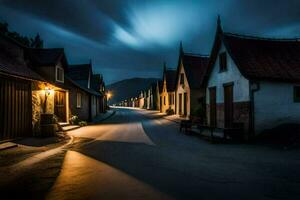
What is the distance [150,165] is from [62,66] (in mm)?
17633

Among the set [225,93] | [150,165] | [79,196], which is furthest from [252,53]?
[79,196]

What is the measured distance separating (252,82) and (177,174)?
9.65 m

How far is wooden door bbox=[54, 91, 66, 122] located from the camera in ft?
71.3

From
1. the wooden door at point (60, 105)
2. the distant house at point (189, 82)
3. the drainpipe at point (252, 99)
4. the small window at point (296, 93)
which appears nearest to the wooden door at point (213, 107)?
the drainpipe at point (252, 99)

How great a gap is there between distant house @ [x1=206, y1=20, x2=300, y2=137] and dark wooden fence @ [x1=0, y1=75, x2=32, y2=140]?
38.5 feet

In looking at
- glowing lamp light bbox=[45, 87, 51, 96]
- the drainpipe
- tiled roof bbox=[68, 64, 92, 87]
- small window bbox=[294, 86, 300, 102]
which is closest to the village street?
the drainpipe

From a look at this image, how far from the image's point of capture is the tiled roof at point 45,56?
2022 centimetres

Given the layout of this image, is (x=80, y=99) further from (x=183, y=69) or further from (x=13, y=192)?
(x=13, y=192)

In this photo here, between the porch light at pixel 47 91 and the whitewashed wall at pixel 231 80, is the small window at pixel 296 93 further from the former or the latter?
the porch light at pixel 47 91

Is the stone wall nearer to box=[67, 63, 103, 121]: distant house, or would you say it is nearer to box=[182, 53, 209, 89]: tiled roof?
box=[182, 53, 209, 89]: tiled roof

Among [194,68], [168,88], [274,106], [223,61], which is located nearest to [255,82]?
[274,106]

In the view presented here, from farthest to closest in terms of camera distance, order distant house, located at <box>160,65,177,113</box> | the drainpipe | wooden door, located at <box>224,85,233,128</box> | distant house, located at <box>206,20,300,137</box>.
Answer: distant house, located at <box>160,65,177,113</box>, wooden door, located at <box>224,85,233,128</box>, distant house, located at <box>206,20,300,137</box>, the drainpipe

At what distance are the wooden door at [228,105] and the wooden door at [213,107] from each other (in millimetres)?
1692

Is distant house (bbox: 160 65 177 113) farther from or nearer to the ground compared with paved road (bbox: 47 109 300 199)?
farther from the ground
